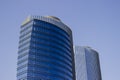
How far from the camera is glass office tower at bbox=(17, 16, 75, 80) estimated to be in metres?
133

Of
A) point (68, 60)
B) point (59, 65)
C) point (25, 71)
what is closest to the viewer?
point (25, 71)

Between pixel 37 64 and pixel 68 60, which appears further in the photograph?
pixel 68 60

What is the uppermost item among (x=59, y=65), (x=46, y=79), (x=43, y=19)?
(x=43, y=19)

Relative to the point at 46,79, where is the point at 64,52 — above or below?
above

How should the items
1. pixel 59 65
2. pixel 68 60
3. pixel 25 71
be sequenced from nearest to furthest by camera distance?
1. pixel 25 71
2. pixel 59 65
3. pixel 68 60

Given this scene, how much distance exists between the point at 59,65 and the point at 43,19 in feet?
84.1

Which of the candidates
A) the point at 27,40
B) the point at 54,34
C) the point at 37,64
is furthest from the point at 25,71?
the point at 54,34

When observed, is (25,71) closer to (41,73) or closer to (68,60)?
(41,73)

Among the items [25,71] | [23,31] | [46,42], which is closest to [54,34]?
[46,42]

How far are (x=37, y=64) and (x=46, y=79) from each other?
863 cm

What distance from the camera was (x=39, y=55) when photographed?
135125mm

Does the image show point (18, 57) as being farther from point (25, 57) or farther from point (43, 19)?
point (43, 19)

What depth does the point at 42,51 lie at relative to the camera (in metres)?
136

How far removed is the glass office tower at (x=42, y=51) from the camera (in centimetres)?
13288
